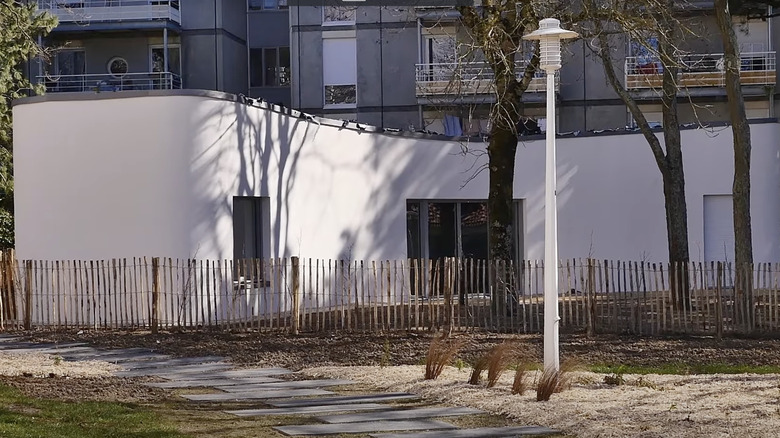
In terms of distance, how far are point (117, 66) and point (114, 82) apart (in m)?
0.78

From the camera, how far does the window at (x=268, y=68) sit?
39.3m

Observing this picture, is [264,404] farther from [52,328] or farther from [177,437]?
[52,328]

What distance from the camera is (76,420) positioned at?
954cm

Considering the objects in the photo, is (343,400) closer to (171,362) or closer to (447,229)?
(171,362)

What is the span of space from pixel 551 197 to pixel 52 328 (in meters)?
9.93

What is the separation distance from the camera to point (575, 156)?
25.8 meters

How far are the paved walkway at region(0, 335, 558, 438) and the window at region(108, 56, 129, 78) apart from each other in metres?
24.2

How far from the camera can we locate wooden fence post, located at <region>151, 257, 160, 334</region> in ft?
57.1

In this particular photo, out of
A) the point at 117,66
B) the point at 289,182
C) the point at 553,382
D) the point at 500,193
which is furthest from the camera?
the point at 117,66

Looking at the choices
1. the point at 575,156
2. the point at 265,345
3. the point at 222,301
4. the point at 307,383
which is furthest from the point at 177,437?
the point at 575,156

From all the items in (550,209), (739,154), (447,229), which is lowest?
(550,209)

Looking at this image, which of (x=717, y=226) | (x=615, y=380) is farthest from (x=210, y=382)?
(x=717, y=226)

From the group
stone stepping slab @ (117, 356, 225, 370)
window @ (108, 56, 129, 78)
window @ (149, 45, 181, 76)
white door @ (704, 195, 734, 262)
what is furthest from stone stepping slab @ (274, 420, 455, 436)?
window @ (108, 56, 129, 78)

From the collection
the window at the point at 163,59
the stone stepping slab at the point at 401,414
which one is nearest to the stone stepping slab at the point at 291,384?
the stone stepping slab at the point at 401,414
